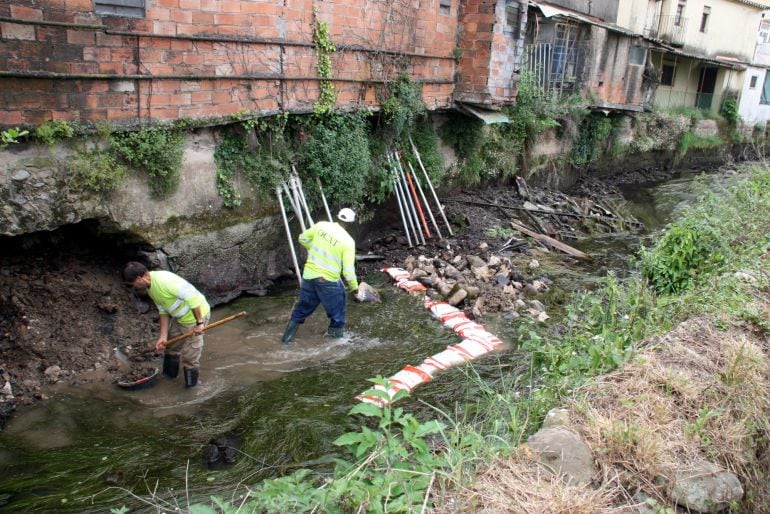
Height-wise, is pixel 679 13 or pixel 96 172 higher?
pixel 679 13

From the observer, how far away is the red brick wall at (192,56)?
5.35 metres

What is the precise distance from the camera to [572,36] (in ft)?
49.1

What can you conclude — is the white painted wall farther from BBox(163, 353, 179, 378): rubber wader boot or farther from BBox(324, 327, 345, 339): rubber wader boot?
BBox(163, 353, 179, 378): rubber wader boot

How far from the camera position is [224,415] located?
5.28 meters

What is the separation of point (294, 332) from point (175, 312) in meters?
1.71

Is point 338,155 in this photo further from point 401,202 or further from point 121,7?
point 121,7

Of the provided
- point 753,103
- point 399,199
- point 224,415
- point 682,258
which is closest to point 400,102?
point 399,199

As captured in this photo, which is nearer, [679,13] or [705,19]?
[679,13]

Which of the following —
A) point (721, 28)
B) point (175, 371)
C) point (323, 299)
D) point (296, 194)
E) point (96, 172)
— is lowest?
point (175, 371)

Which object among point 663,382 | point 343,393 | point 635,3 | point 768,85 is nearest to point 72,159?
point 343,393

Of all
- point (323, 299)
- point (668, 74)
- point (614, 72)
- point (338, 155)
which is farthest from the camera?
point (668, 74)

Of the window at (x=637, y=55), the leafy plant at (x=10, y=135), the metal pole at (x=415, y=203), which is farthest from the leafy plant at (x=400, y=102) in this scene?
the window at (x=637, y=55)

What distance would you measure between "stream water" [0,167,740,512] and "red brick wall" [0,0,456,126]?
263 cm

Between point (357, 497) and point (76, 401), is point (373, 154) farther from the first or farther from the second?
point (357, 497)
